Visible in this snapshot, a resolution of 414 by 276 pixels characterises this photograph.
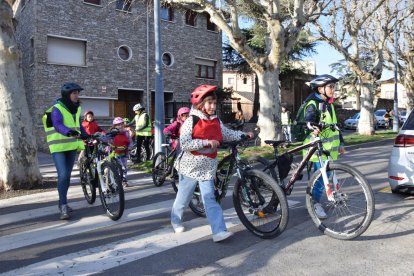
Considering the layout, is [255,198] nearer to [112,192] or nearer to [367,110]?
[112,192]

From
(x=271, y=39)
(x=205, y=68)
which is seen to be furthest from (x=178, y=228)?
(x=205, y=68)

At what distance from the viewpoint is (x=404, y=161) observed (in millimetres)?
5641

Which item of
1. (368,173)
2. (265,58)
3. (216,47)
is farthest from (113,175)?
(216,47)

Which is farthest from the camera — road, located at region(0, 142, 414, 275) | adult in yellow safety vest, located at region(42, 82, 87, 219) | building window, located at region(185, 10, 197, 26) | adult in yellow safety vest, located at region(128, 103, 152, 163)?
building window, located at region(185, 10, 197, 26)

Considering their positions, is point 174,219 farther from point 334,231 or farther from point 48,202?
point 48,202

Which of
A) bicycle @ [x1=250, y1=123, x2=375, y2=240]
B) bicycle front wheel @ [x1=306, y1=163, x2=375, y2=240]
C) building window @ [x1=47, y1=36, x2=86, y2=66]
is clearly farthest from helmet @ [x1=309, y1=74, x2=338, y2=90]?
building window @ [x1=47, y1=36, x2=86, y2=66]

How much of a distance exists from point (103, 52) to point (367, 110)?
1439 centimetres

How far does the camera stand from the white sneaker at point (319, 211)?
14.8ft

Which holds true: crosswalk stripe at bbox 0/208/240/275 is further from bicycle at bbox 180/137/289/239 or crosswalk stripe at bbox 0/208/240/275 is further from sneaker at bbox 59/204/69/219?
sneaker at bbox 59/204/69/219

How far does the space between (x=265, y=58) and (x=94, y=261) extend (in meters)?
10.6

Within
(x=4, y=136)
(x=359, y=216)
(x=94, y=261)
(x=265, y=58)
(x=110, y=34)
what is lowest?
(x=94, y=261)

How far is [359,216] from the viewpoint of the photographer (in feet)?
13.6

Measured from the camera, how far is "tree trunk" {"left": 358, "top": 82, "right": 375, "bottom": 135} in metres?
20.3

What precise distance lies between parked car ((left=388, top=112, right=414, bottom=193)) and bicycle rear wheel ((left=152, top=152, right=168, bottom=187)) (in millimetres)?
3926
